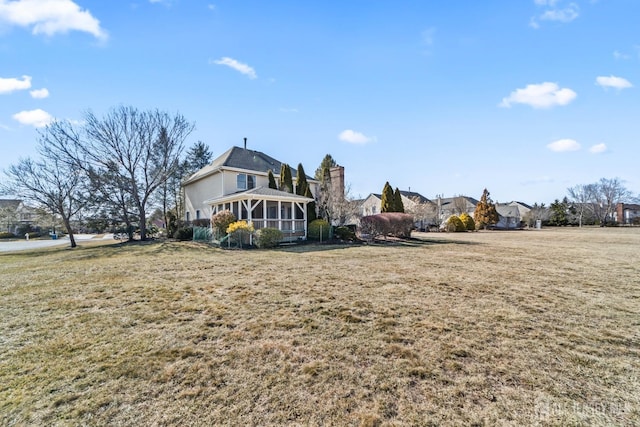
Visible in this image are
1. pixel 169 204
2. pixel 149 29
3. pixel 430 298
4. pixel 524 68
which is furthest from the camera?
pixel 169 204

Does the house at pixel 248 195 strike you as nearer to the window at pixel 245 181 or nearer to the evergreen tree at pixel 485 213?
the window at pixel 245 181

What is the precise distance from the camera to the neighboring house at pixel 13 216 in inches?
1307

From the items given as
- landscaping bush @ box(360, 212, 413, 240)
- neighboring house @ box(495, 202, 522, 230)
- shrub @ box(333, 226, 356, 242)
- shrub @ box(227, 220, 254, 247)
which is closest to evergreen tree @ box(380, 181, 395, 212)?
landscaping bush @ box(360, 212, 413, 240)

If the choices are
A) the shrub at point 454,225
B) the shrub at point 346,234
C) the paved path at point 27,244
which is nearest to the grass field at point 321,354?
the shrub at point 346,234

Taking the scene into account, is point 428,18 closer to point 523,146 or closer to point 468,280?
point 468,280

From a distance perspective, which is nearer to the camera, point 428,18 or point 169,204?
point 428,18

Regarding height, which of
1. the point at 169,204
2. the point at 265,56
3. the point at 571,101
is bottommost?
the point at 169,204

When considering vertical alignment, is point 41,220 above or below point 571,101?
below

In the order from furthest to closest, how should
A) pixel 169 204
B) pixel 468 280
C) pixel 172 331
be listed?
pixel 169 204, pixel 468 280, pixel 172 331

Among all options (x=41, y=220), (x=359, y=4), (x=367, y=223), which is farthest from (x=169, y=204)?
(x=359, y=4)

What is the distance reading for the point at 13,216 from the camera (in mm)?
34719

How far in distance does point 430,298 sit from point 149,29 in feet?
39.0

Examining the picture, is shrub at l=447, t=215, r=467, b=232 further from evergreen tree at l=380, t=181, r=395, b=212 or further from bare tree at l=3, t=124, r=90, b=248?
bare tree at l=3, t=124, r=90, b=248

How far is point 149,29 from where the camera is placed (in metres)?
9.55
